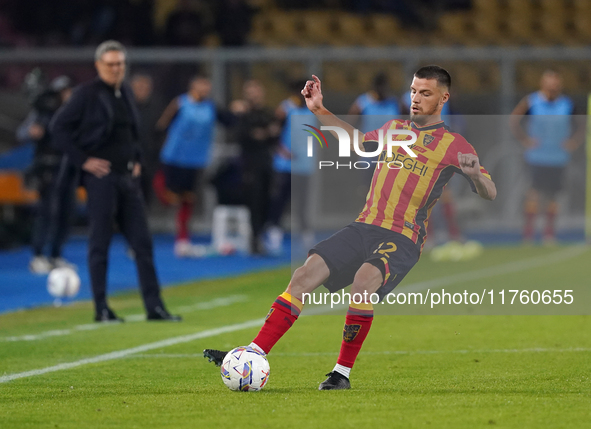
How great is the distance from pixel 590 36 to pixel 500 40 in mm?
1763

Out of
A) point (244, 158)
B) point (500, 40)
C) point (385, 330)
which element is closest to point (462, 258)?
point (244, 158)

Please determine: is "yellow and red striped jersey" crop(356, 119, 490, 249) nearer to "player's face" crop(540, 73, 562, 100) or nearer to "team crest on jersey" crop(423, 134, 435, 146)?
"team crest on jersey" crop(423, 134, 435, 146)

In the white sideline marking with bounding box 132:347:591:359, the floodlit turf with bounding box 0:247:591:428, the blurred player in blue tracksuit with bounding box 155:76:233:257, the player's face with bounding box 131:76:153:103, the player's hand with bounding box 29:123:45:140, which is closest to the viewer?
the floodlit turf with bounding box 0:247:591:428

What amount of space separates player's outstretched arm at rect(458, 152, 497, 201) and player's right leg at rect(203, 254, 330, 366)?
832 mm

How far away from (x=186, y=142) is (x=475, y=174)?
31.7 ft

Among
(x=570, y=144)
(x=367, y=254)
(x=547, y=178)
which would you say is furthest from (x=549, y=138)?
(x=367, y=254)

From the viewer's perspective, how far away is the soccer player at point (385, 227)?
5.27 m

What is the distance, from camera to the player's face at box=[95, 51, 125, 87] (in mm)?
8484

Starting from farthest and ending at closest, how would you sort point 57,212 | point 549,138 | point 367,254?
point 549,138, point 57,212, point 367,254

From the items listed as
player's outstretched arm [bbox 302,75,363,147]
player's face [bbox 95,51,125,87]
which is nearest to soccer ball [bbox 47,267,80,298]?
player's face [bbox 95,51,125,87]

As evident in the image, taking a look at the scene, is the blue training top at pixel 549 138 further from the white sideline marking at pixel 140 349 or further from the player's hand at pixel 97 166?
the player's hand at pixel 97 166

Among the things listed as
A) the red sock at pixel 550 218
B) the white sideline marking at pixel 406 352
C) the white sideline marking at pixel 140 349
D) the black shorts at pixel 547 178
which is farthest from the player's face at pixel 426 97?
the red sock at pixel 550 218

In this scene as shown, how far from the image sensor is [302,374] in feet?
19.4

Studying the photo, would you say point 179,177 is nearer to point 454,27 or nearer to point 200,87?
point 200,87
